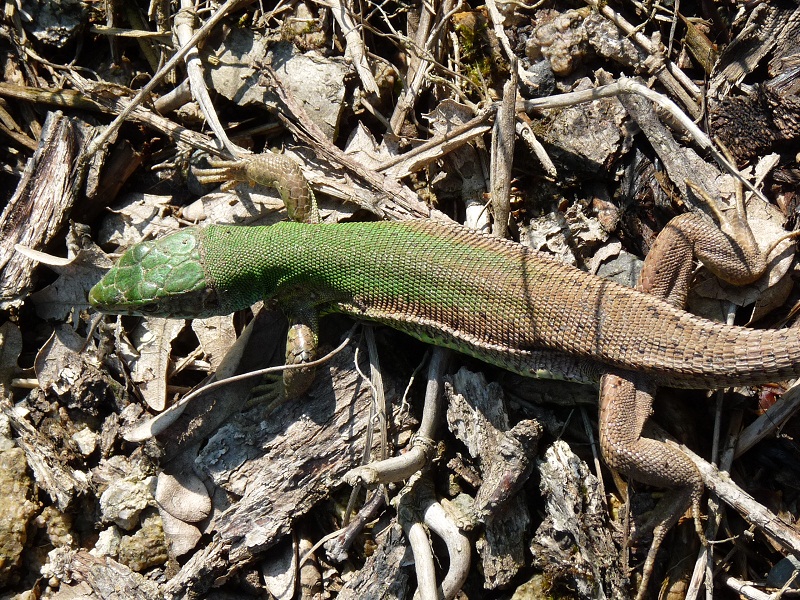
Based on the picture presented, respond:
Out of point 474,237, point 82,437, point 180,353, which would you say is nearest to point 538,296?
point 474,237

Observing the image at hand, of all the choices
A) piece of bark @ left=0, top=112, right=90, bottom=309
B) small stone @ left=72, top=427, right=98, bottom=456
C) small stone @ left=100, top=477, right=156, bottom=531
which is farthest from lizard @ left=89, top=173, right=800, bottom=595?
small stone @ left=100, top=477, right=156, bottom=531

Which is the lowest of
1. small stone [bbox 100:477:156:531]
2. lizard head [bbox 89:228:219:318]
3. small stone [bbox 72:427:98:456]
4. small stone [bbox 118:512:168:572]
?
small stone [bbox 118:512:168:572]

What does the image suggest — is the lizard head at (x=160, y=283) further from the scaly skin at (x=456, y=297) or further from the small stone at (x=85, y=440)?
the small stone at (x=85, y=440)

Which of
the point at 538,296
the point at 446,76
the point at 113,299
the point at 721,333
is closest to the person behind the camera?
the point at 721,333

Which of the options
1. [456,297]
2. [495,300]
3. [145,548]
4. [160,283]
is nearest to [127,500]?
[145,548]

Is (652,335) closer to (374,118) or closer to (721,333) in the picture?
(721,333)

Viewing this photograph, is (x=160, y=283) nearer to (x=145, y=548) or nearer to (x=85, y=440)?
(x=85, y=440)

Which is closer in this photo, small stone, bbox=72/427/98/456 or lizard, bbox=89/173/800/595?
lizard, bbox=89/173/800/595

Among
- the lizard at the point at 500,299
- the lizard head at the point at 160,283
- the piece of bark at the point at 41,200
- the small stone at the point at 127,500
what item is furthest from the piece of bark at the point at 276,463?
the piece of bark at the point at 41,200

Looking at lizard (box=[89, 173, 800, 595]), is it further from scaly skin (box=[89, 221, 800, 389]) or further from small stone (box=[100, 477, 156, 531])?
small stone (box=[100, 477, 156, 531])

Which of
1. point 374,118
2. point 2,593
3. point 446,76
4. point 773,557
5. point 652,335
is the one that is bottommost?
point 2,593
